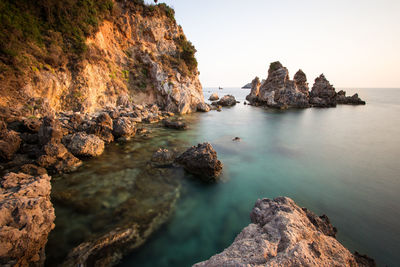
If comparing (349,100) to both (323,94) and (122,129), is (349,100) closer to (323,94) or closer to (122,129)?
(323,94)

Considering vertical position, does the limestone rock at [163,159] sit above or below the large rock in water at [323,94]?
below

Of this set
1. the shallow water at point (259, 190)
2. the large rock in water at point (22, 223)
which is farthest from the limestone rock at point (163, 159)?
the large rock in water at point (22, 223)

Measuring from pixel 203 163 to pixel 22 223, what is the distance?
5.59 meters

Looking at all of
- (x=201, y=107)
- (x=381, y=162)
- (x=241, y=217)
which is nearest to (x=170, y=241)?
(x=241, y=217)

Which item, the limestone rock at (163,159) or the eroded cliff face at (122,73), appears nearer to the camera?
the limestone rock at (163,159)

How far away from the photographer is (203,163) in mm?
7246

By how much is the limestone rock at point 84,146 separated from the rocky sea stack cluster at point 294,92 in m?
38.9

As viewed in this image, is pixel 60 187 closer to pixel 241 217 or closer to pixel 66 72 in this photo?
pixel 241 217

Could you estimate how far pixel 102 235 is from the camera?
4336 millimetres

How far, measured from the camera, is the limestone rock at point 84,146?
821 centimetres

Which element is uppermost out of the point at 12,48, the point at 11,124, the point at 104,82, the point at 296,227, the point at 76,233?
the point at 12,48

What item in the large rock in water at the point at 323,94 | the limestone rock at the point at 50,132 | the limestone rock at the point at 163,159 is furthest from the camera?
the large rock in water at the point at 323,94

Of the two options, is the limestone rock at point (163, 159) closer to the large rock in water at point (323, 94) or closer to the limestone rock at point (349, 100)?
the large rock in water at point (323, 94)

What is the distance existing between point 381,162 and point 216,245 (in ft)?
41.4
